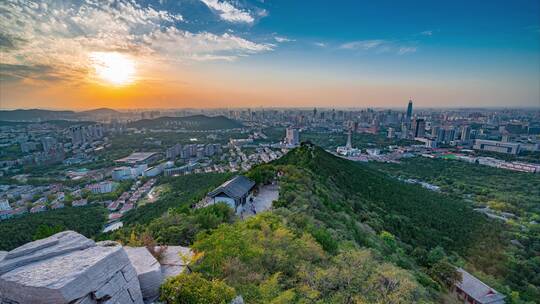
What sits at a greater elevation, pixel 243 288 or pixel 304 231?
pixel 243 288

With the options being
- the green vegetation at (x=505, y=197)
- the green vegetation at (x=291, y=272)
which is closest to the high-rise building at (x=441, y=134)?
the green vegetation at (x=505, y=197)

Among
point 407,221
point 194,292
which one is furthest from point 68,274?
point 407,221

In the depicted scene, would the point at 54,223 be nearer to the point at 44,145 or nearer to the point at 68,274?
the point at 68,274

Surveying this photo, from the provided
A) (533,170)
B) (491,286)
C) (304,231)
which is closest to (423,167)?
(533,170)

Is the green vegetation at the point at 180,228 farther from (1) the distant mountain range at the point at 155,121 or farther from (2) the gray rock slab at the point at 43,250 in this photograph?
(1) the distant mountain range at the point at 155,121

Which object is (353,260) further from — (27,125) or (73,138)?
(27,125)

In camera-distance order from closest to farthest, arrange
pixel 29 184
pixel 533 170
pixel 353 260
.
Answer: pixel 353 260, pixel 29 184, pixel 533 170
